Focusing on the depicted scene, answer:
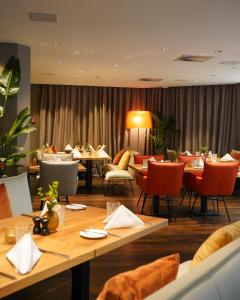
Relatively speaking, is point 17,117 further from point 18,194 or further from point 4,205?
point 4,205

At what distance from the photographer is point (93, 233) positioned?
2273mm

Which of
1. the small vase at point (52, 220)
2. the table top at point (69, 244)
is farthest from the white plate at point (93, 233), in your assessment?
the small vase at point (52, 220)

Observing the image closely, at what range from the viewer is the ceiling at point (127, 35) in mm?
3889

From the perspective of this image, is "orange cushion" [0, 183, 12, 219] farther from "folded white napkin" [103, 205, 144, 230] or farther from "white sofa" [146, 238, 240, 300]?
"white sofa" [146, 238, 240, 300]

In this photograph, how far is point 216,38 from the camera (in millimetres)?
5020

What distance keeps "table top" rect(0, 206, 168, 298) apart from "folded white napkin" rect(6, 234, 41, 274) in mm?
23

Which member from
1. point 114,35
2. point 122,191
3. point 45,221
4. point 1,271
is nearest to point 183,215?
point 122,191

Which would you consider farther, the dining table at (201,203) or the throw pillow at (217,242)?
the dining table at (201,203)

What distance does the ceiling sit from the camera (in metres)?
3.89

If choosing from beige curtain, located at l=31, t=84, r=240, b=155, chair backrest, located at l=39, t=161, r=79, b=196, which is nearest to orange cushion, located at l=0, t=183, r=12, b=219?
chair backrest, located at l=39, t=161, r=79, b=196

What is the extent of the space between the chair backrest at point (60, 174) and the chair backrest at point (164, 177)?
1209mm

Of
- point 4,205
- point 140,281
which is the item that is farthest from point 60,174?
point 140,281

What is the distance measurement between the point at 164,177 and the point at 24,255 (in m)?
3.73

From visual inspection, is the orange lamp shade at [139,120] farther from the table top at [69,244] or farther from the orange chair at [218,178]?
the table top at [69,244]
